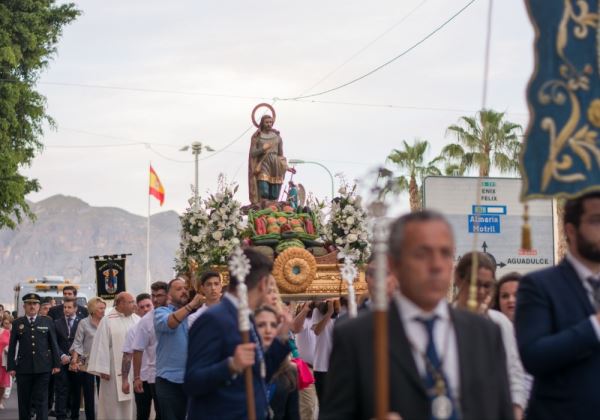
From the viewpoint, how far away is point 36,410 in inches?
771

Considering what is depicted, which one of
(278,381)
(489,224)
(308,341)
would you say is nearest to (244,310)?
(278,381)

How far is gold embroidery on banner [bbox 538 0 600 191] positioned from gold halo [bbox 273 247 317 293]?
10821mm

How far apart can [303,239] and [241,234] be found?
3.49ft

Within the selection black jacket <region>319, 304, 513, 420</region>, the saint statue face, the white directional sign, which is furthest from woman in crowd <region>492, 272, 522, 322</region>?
the saint statue face

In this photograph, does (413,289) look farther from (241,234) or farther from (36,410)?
(36,410)

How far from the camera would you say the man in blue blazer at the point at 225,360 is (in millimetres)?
7254

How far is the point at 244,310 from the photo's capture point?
7.17 meters

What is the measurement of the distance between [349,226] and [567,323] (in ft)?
41.7

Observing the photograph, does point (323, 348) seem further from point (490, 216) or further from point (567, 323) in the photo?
point (567, 323)

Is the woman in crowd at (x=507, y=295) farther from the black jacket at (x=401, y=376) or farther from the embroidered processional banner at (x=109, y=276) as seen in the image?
the embroidered processional banner at (x=109, y=276)

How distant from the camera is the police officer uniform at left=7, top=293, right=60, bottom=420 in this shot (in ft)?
64.7

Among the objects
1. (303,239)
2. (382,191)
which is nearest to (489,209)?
(303,239)

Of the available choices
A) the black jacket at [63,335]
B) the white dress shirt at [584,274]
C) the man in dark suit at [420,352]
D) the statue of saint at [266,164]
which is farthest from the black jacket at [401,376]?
the black jacket at [63,335]

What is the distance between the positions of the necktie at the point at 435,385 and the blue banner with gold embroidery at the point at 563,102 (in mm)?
1890
